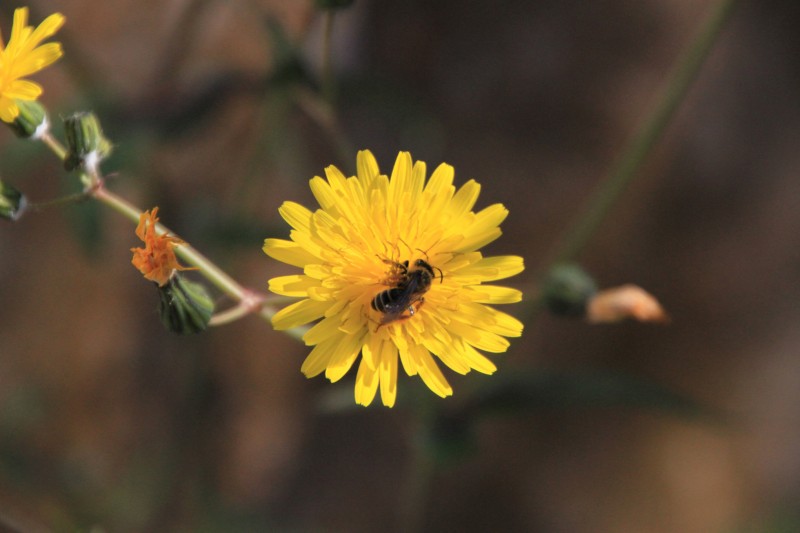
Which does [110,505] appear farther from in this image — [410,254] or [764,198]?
[764,198]

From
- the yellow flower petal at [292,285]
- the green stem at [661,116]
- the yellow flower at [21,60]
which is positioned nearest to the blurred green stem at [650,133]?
the green stem at [661,116]

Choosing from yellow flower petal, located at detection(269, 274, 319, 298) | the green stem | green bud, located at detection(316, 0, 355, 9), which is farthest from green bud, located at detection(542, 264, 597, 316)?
green bud, located at detection(316, 0, 355, 9)

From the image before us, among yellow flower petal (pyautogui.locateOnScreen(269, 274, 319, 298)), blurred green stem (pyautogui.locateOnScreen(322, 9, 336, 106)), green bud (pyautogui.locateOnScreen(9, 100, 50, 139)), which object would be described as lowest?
yellow flower petal (pyautogui.locateOnScreen(269, 274, 319, 298))

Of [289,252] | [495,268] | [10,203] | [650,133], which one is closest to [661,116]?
[650,133]

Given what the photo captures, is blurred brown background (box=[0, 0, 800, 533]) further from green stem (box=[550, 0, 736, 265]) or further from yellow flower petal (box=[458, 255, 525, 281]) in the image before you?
yellow flower petal (box=[458, 255, 525, 281])

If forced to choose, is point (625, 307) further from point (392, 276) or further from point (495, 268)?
point (392, 276)

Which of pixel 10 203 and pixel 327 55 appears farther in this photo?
pixel 327 55
